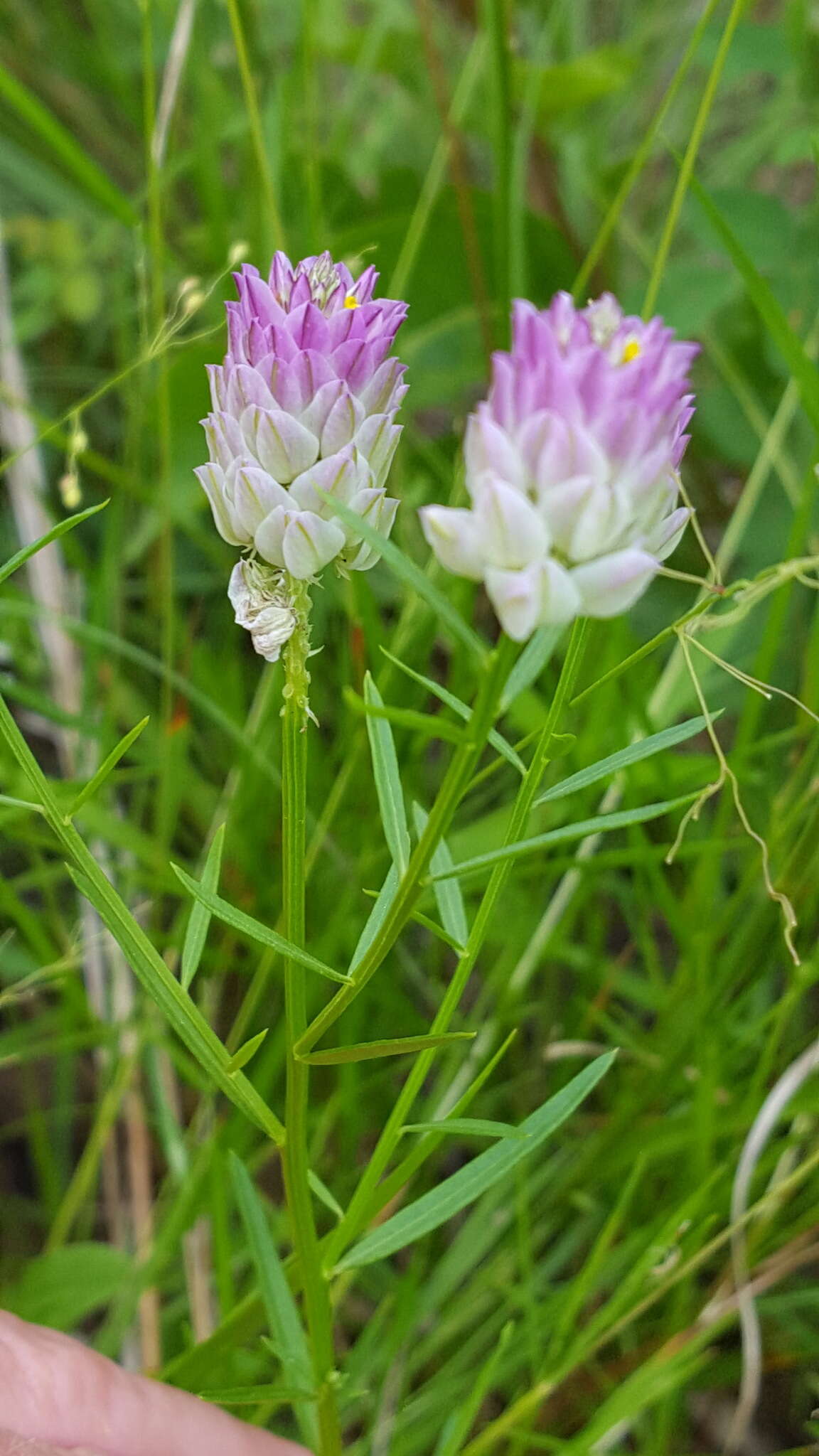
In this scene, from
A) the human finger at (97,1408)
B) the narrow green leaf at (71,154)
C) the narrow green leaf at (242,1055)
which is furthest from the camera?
the narrow green leaf at (71,154)

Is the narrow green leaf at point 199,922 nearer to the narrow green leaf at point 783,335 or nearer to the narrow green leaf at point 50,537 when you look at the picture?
the narrow green leaf at point 50,537

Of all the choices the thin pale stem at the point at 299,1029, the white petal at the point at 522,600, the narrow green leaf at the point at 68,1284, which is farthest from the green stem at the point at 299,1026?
the narrow green leaf at the point at 68,1284

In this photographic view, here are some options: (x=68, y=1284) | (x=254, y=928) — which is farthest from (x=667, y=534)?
(x=68, y=1284)

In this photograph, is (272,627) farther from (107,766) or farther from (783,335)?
(783,335)

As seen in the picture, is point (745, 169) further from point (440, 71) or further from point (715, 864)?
point (715, 864)

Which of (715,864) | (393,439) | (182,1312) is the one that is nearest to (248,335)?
(393,439)

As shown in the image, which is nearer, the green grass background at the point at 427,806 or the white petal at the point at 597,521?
the white petal at the point at 597,521

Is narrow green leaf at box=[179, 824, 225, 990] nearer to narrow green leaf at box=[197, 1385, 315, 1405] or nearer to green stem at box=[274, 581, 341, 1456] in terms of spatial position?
green stem at box=[274, 581, 341, 1456]
